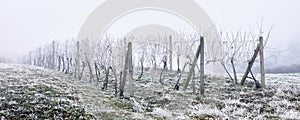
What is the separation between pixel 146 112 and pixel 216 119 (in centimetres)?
301

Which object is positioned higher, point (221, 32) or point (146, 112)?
point (221, 32)

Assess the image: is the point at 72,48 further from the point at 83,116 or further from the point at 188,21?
the point at 83,116

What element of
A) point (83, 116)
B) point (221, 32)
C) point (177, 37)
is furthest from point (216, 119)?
point (177, 37)

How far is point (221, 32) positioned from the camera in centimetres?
3209

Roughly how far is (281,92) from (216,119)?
816 cm

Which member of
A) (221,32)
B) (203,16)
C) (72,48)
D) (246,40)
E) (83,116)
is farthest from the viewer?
(72,48)

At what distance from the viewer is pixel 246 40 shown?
89.7ft

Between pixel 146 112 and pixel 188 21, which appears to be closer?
pixel 146 112

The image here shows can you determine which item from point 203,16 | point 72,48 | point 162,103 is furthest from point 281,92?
point 72,48

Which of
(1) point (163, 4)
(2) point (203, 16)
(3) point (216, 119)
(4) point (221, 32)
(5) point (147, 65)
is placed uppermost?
(1) point (163, 4)

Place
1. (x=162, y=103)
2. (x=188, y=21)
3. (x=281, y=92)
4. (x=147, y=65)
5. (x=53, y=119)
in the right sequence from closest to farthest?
(x=53, y=119) → (x=162, y=103) → (x=281, y=92) → (x=188, y=21) → (x=147, y=65)

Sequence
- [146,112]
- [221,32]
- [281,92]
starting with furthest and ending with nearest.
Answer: [221,32] → [281,92] → [146,112]

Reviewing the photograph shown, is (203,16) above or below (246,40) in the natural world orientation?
above

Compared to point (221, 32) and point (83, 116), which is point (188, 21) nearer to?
point (221, 32)
